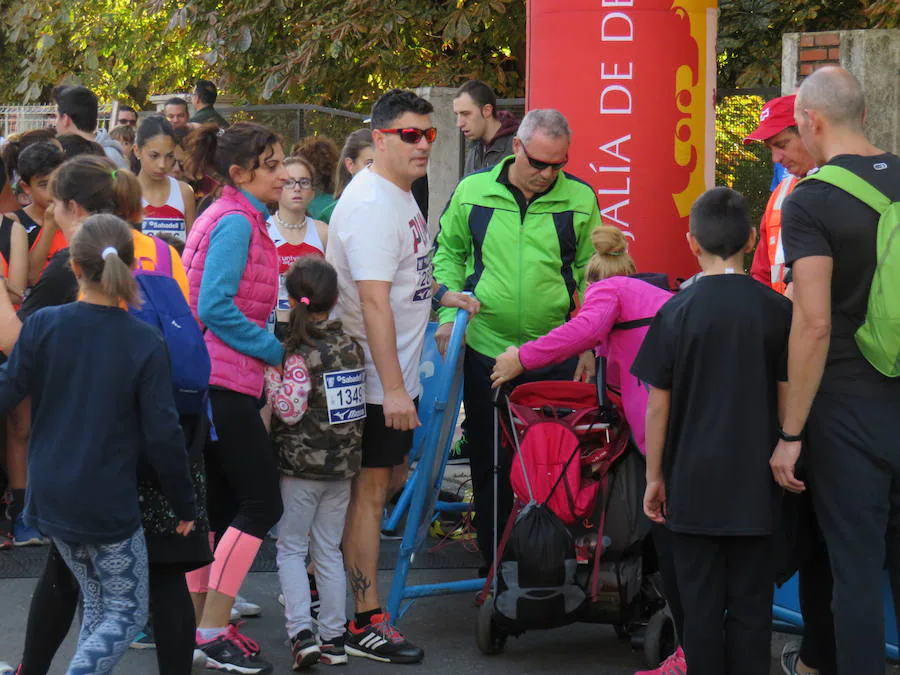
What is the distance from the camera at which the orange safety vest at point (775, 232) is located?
225 inches

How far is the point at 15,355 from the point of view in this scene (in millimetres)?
3984

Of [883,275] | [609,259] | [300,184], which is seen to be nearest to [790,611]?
[609,259]

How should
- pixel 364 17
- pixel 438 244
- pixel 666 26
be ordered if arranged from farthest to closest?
pixel 364 17
pixel 666 26
pixel 438 244

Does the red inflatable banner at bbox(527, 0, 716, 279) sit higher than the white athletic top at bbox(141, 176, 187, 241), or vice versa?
the red inflatable banner at bbox(527, 0, 716, 279)

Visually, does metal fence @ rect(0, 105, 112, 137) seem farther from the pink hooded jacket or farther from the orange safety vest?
the pink hooded jacket

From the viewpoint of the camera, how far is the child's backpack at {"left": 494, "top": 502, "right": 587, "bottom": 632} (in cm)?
491

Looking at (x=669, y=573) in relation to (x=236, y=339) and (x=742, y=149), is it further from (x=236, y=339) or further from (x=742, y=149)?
(x=742, y=149)

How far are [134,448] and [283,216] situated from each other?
3099mm

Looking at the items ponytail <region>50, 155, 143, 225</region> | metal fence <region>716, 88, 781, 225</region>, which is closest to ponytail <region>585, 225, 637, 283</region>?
ponytail <region>50, 155, 143, 225</region>

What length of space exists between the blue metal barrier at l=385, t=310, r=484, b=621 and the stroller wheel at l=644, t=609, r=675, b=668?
0.81 meters

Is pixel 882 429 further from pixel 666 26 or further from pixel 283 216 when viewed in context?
pixel 283 216

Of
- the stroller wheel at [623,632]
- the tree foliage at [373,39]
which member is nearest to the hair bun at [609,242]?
the stroller wheel at [623,632]

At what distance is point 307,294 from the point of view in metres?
5.00

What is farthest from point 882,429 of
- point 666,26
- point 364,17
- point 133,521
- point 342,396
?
point 364,17
